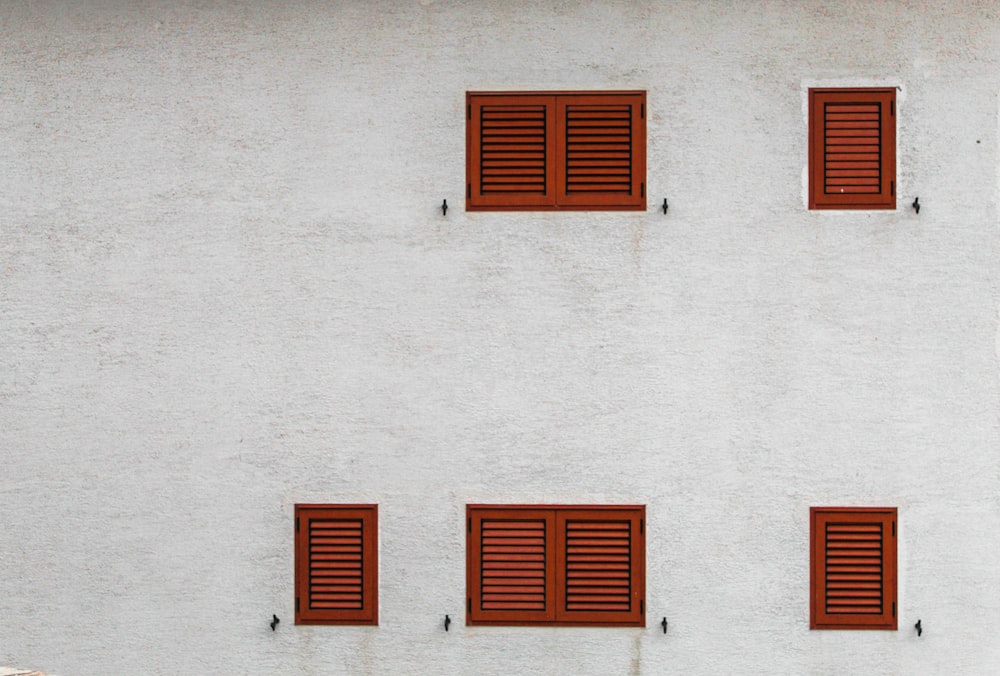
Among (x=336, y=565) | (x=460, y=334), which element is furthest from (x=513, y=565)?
(x=460, y=334)

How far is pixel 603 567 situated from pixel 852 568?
1.72 meters

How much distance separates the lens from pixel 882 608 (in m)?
8.04

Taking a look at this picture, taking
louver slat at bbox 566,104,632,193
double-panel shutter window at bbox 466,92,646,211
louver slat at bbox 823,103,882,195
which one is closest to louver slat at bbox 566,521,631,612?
double-panel shutter window at bbox 466,92,646,211

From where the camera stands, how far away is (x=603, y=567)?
810 centimetres

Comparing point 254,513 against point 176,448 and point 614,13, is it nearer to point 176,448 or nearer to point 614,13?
point 176,448

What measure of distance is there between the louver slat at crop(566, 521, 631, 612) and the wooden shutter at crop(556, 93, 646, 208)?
2.27 metres

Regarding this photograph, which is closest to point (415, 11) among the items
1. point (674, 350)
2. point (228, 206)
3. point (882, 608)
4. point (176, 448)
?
point (228, 206)

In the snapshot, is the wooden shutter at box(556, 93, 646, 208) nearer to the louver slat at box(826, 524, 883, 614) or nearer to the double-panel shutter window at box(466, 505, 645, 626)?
the double-panel shutter window at box(466, 505, 645, 626)

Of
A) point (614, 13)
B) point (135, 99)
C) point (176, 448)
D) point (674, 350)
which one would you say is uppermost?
point (614, 13)

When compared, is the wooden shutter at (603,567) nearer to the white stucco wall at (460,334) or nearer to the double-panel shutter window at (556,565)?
the double-panel shutter window at (556,565)

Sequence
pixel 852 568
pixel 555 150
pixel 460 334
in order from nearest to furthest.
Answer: pixel 852 568 < pixel 460 334 < pixel 555 150

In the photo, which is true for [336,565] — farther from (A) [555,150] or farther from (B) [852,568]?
(B) [852,568]

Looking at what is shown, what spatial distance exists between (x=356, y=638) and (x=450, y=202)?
3.15 m

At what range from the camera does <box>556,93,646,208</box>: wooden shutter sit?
816 cm
